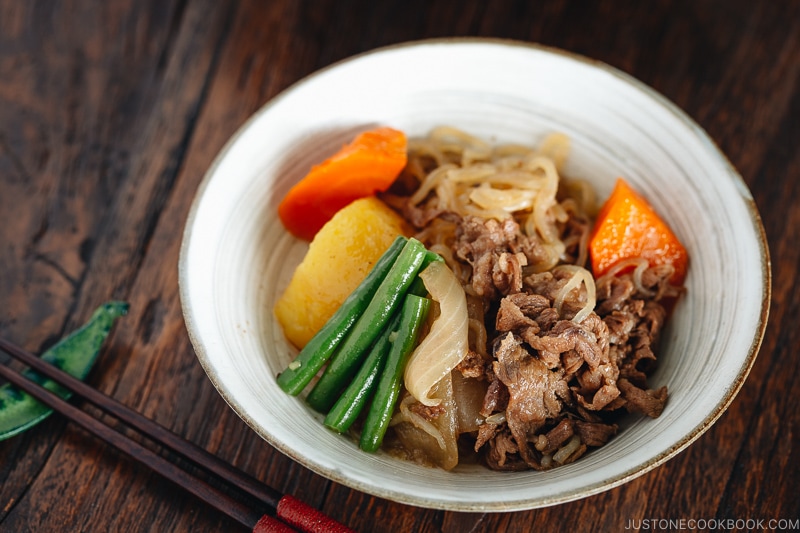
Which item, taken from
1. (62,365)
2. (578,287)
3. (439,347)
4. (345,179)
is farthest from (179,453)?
(578,287)

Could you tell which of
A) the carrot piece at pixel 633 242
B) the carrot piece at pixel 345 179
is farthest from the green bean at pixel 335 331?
the carrot piece at pixel 633 242

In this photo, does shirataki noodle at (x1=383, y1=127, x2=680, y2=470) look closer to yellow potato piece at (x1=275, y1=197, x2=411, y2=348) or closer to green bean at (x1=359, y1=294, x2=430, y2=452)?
green bean at (x1=359, y1=294, x2=430, y2=452)

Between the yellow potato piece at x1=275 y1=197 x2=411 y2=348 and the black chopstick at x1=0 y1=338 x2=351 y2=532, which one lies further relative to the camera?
the yellow potato piece at x1=275 y1=197 x2=411 y2=348

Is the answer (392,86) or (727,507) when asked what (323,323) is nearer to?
(392,86)

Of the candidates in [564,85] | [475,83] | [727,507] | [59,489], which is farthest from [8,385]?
[727,507]

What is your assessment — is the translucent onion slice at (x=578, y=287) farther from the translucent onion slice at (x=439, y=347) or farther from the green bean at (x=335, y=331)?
the green bean at (x=335, y=331)

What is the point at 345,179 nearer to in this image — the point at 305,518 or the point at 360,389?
the point at 360,389

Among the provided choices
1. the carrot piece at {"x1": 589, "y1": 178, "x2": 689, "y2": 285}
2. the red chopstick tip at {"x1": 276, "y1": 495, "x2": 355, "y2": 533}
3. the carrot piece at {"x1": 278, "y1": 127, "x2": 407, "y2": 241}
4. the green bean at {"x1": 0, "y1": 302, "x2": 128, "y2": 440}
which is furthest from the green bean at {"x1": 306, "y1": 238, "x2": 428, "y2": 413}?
the green bean at {"x1": 0, "y1": 302, "x2": 128, "y2": 440}
